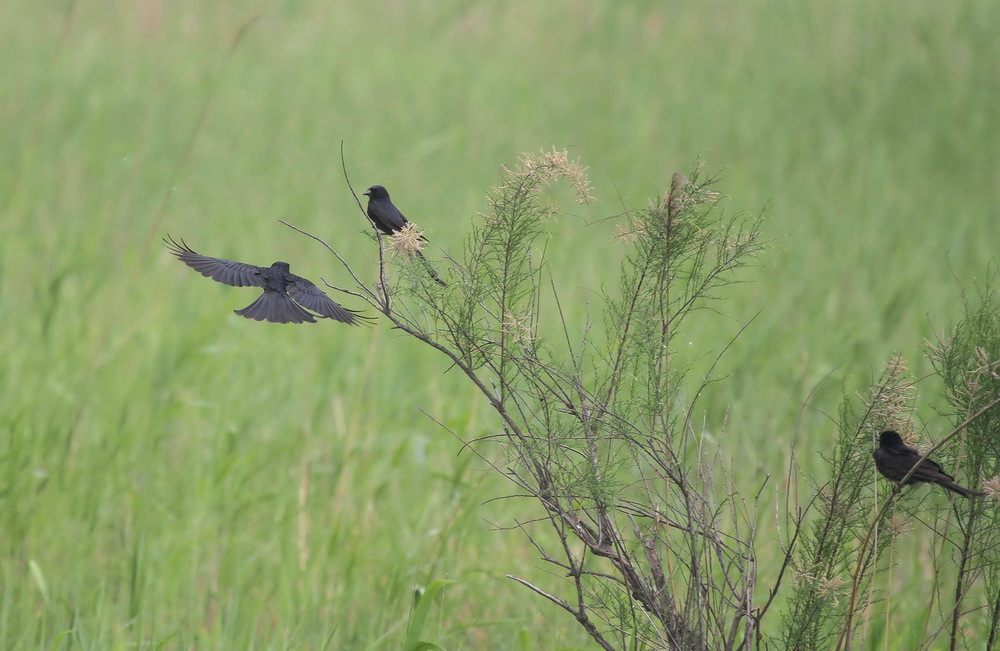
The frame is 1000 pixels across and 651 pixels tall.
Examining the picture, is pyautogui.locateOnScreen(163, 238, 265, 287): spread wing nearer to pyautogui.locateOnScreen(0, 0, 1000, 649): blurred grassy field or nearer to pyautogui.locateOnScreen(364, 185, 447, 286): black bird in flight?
pyautogui.locateOnScreen(364, 185, 447, 286): black bird in flight

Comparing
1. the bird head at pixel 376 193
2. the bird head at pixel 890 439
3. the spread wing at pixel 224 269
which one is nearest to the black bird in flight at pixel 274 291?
→ the spread wing at pixel 224 269

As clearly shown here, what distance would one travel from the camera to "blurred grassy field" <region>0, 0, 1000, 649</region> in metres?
4.18

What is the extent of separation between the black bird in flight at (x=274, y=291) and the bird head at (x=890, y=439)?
3.81ft

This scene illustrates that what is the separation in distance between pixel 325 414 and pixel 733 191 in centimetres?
445

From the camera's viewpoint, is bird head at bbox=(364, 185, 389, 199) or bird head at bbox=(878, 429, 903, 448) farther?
bird head at bbox=(364, 185, 389, 199)

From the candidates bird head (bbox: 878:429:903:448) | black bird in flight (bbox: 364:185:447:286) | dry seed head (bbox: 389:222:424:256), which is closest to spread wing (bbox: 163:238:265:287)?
black bird in flight (bbox: 364:185:447:286)

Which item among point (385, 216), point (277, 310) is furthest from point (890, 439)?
point (277, 310)

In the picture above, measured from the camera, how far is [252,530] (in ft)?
15.3

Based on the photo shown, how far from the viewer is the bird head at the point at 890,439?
93.0 inches

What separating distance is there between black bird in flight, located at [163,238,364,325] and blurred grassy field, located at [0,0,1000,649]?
820 mm

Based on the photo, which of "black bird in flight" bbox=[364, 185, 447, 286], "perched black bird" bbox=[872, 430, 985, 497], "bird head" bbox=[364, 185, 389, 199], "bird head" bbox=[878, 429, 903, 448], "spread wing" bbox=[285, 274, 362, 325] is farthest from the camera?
"bird head" bbox=[364, 185, 389, 199]

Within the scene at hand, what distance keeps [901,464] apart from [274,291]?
1.47 m

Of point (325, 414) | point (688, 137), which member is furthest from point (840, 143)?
point (325, 414)

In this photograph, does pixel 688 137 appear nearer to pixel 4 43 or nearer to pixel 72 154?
pixel 72 154
